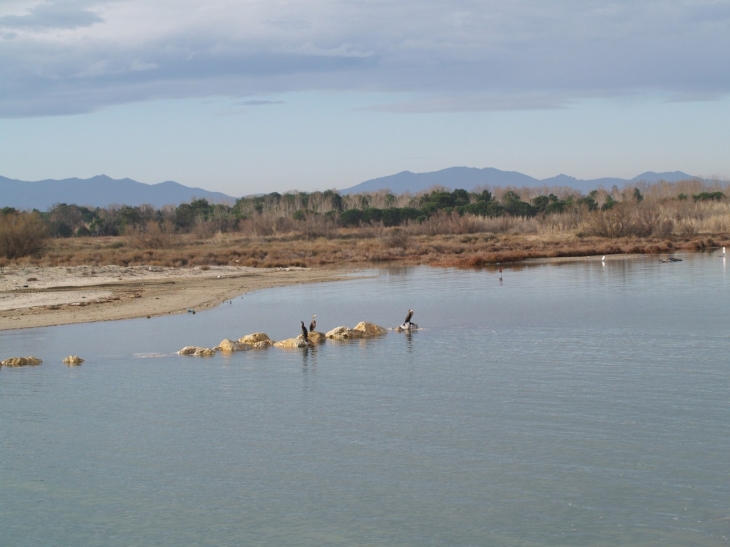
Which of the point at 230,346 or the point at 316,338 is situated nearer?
the point at 230,346

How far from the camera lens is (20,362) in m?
19.1

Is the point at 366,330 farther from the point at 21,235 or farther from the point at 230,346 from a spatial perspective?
the point at 21,235

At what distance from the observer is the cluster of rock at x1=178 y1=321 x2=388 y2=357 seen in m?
20.3

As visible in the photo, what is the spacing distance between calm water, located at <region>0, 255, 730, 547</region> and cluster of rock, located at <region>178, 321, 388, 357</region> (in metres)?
0.61

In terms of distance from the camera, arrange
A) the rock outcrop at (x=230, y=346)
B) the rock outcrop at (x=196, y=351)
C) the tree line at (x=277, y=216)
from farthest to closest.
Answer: the tree line at (x=277, y=216) → the rock outcrop at (x=230, y=346) → the rock outcrop at (x=196, y=351)

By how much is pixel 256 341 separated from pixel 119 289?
16.9 meters

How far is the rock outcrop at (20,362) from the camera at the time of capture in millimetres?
19111

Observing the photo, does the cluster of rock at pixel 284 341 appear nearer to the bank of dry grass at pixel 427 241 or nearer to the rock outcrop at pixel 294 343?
the rock outcrop at pixel 294 343

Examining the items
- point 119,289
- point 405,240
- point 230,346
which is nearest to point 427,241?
point 405,240

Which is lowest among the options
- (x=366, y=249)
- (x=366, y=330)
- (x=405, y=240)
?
(x=366, y=330)

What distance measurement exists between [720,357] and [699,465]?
7537mm

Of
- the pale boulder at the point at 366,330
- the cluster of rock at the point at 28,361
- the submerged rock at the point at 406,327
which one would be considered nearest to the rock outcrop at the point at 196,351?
the cluster of rock at the point at 28,361

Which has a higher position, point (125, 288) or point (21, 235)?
point (21, 235)

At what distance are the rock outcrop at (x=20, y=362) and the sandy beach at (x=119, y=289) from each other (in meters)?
6.35
